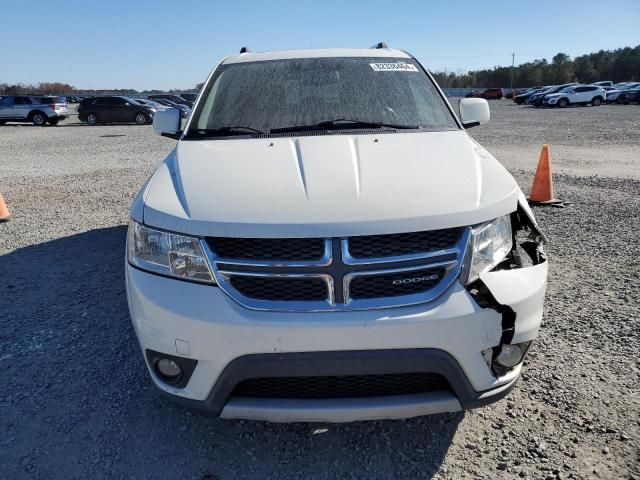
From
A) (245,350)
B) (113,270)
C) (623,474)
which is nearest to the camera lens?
(245,350)

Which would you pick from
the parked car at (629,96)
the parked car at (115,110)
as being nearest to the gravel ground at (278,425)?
the parked car at (115,110)

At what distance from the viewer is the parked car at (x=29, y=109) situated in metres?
25.8

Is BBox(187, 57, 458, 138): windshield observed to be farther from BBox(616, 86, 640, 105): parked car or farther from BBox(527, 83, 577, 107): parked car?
BBox(616, 86, 640, 105): parked car

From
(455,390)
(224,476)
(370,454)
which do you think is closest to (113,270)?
(224,476)

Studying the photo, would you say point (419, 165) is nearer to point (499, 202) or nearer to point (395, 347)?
point (499, 202)

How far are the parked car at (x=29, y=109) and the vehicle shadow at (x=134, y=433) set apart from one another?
2668cm

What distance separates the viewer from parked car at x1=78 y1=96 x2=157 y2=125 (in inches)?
994

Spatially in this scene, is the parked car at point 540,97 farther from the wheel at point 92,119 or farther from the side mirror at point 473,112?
the side mirror at point 473,112

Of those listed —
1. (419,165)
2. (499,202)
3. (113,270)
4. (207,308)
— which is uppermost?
(419,165)

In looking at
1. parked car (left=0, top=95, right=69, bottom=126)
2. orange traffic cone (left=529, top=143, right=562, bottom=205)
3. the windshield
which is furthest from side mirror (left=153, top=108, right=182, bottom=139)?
parked car (left=0, top=95, right=69, bottom=126)

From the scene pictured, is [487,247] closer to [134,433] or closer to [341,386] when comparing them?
[341,386]

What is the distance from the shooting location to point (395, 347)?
187 cm

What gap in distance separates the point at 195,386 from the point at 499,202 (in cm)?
150

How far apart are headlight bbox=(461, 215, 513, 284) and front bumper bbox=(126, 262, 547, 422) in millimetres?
57
